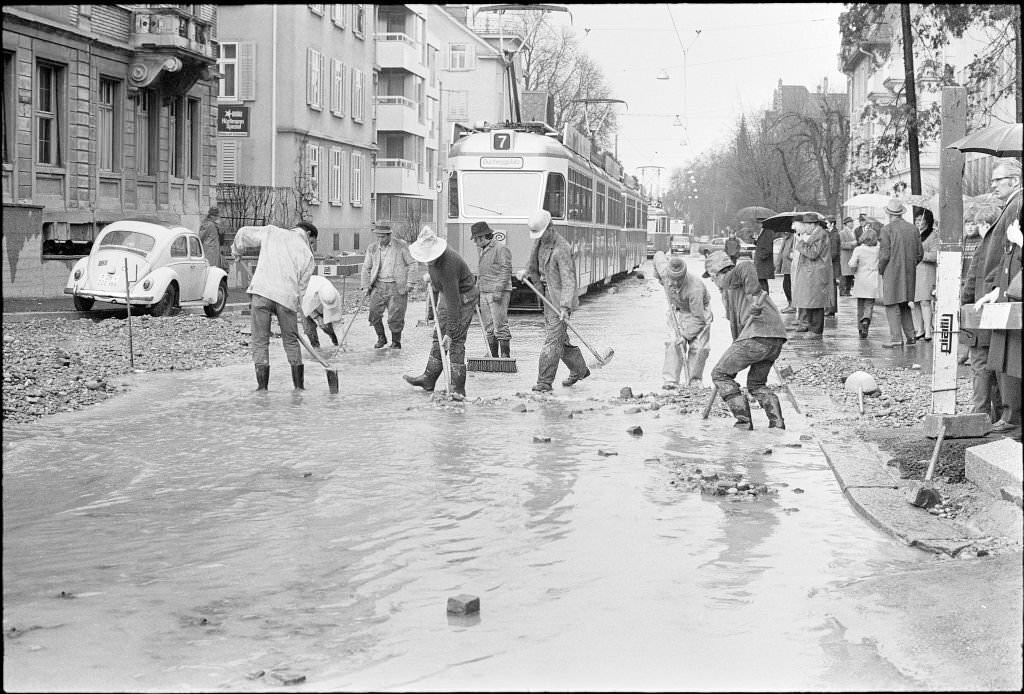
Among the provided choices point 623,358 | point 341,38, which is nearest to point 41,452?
point 623,358

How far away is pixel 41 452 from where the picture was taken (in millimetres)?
10766

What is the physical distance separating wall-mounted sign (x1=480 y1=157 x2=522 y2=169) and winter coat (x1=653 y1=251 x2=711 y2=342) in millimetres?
12987

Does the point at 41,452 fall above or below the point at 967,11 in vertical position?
below

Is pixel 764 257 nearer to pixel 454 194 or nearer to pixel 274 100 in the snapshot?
pixel 454 194

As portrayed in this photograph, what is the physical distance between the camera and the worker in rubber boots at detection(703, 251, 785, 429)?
1156 centimetres

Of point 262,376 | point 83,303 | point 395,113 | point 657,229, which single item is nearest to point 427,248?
point 262,376

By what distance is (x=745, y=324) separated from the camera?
38.2 ft

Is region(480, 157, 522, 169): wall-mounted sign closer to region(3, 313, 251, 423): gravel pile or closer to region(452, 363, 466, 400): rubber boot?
region(3, 313, 251, 423): gravel pile

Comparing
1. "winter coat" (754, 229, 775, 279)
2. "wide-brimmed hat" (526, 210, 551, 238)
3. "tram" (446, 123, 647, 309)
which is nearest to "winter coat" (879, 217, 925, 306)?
"wide-brimmed hat" (526, 210, 551, 238)

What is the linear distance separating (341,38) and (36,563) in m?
46.3

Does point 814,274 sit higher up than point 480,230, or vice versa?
point 480,230

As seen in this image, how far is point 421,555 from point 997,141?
20.2 ft

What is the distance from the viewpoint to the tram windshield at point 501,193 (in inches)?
1073

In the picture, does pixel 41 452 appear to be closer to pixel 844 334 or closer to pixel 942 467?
pixel 942 467
